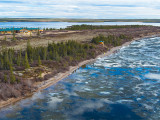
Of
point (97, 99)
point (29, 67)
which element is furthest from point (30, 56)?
point (97, 99)

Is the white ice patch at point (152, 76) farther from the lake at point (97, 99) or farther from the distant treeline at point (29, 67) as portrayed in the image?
the distant treeline at point (29, 67)

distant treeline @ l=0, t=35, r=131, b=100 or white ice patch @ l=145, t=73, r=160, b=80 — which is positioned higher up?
distant treeline @ l=0, t=35, r=131, b=100

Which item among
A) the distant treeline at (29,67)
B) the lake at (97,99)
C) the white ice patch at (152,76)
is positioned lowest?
the lake at (97,99)

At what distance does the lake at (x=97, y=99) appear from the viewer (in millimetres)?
14703

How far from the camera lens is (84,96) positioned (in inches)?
714

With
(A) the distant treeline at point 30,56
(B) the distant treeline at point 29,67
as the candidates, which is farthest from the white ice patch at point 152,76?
(A) the distant treeline at point 30,56

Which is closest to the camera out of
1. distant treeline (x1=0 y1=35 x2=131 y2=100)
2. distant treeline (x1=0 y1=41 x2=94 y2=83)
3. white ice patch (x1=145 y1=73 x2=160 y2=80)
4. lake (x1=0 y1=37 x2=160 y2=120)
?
lake (x1=0 y1=37 x2=160 y2=120)

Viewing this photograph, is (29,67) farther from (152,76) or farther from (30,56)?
(152,76)

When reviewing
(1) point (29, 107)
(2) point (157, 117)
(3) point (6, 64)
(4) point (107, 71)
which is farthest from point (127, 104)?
(3) point (6, 64)

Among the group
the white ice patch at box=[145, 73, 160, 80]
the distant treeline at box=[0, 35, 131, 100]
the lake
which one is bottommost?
the lake

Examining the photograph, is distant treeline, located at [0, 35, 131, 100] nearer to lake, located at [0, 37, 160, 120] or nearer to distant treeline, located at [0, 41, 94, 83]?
distant treeline, located at [0, 41, 94, 83]

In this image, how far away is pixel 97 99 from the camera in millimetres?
17422

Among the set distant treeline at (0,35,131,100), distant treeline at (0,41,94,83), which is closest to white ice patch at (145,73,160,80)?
distant treeline at (0,35,131,100)

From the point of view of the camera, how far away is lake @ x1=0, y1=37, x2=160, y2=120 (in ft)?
48.2
